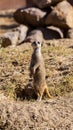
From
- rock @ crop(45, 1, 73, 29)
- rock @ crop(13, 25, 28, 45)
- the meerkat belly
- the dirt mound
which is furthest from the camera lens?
rock @ crop(13, 25, 28, 45)

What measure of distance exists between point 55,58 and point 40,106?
2.47 m

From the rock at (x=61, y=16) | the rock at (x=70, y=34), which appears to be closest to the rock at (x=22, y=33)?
the rock at (x=61, y=16)

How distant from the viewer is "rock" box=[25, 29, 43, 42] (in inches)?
449

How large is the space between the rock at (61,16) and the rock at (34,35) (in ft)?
1.17

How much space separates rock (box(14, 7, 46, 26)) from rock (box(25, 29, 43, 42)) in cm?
31

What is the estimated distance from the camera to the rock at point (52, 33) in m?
11.7

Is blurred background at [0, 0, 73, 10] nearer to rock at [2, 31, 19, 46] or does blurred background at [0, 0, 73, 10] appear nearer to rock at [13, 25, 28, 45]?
rock at [13, 25, 28, 45]

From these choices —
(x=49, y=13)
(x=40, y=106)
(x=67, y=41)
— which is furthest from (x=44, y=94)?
(x=49, y=13)

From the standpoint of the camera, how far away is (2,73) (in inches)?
349

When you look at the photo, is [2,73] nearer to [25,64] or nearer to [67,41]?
[25,64]

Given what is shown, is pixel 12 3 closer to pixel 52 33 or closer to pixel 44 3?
pixel 44 3

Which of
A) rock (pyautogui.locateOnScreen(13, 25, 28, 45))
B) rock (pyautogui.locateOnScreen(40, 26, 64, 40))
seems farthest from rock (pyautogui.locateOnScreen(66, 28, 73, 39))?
rock (pyautogui.locateOnScreen(13, 25, 28, 45))

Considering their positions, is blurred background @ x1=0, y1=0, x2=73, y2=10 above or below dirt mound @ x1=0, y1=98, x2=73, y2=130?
below

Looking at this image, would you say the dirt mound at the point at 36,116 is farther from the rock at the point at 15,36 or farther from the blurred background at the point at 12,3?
the blurred background at the point at 12,3
